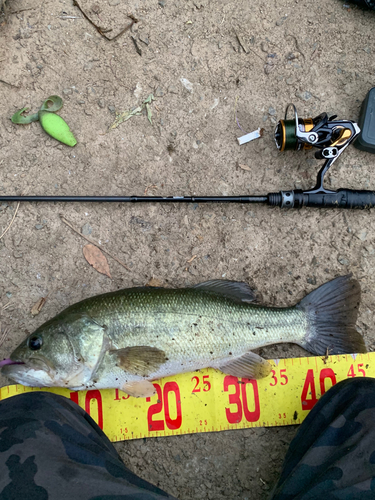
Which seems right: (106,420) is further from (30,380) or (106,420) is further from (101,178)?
(101,178)

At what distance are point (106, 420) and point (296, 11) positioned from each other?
3.88 metres

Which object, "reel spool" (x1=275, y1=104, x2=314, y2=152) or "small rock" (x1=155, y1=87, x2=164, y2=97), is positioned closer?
"reel spool" (x1=275, y1=104, x2=314, y2=152)

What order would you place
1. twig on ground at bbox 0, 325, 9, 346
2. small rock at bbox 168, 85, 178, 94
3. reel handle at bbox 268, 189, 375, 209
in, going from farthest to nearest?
small rock at bbox 168, 85, 178, 94
twig on ground at bbox 0, 325, 9, 346
reel handle at bbox 268, 189, 375, 209

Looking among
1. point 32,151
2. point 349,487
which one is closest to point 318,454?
point 349,487

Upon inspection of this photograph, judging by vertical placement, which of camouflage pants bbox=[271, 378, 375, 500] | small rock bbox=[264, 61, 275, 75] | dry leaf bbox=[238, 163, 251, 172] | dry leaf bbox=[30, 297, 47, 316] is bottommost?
camouflage pants bbox=[271, 378, 375, 500]

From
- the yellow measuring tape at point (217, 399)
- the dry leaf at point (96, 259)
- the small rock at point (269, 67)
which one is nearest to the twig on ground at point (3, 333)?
the yellow measuring tape at point (217, 399)

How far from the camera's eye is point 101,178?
3.03m

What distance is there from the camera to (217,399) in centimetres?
277

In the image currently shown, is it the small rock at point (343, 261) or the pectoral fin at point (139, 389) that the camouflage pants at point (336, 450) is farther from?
the pectoral fin at point (139, 389)

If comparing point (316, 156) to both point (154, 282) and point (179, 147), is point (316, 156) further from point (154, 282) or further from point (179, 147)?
point (154, 282)

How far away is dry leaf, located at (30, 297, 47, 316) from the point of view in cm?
291

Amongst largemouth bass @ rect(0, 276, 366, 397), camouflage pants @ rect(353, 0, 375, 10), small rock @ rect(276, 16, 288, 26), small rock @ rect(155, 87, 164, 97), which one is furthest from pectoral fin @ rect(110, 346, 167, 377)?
camouflage pants @ rect(353, 0, 375, 10)

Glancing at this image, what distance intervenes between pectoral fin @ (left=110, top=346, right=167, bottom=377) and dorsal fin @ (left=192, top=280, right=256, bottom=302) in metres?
0.60

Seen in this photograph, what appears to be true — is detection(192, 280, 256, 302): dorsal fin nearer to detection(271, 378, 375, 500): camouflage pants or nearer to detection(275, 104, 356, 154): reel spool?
detection(271, 378, 375, 500): camouflage pants
